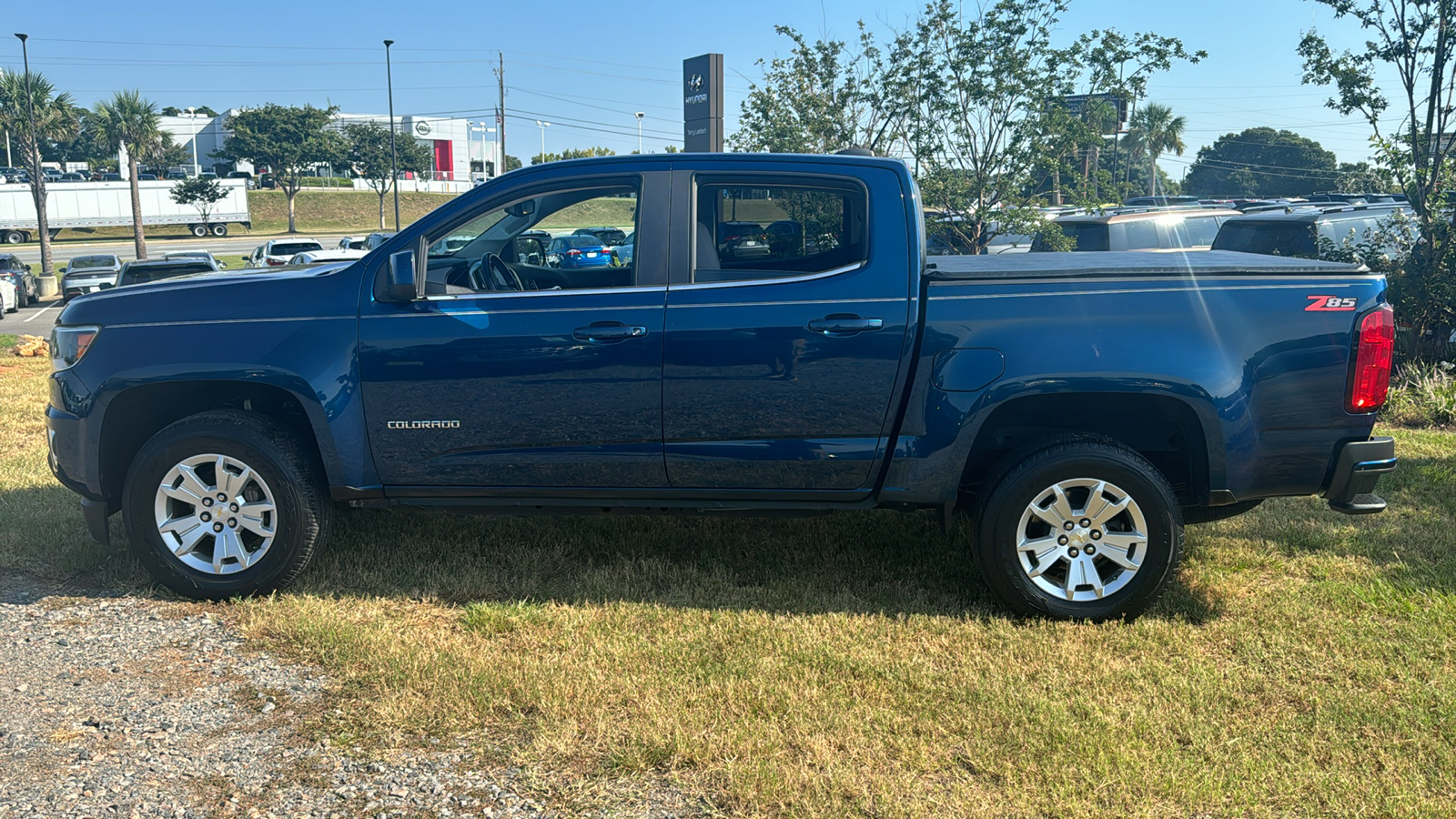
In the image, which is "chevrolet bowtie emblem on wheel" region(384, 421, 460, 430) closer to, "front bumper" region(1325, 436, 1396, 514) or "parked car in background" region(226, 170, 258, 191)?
"front bumper" region(1325, 436, 1396, 514)

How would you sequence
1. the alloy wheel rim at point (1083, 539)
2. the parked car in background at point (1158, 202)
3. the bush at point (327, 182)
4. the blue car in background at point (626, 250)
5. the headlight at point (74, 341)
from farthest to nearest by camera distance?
the bush at point (327, 182) → the parked car in background at point (1158, 202) → the headlight at point (74, 341) → the blue car in background at point (626, 250) → the alloy wheel rim at point (1083, 539)

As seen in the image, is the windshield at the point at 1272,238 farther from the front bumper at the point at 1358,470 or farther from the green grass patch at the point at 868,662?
the front bumper at the point at 1358,470

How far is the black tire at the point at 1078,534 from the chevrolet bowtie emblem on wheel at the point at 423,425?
2190 mm

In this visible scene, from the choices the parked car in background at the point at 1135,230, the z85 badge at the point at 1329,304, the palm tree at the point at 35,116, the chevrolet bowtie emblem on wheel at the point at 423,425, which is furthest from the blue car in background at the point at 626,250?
the palm tree at the point at 35,116

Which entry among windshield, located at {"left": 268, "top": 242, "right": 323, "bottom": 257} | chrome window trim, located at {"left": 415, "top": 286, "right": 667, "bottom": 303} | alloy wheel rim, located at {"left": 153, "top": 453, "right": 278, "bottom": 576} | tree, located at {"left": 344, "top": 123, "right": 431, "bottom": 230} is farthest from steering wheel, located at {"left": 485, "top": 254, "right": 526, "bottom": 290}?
tree, located at {"left": 344, "top": 123, "right": 431, "bottom": 230}

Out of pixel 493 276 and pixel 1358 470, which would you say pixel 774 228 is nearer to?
pixel 493 276

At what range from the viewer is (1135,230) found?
1418cm

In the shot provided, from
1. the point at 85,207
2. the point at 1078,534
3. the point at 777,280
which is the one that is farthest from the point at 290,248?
the point at 85,207

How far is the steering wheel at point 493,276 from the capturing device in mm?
4965

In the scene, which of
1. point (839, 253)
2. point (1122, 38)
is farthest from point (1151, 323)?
point (1122, 38)

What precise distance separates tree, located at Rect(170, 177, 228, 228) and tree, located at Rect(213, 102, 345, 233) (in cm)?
991

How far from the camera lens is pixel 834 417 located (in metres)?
4.50

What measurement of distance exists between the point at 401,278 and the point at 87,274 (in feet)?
102

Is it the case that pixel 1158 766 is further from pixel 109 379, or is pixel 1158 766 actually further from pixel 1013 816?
pixel 109 379
